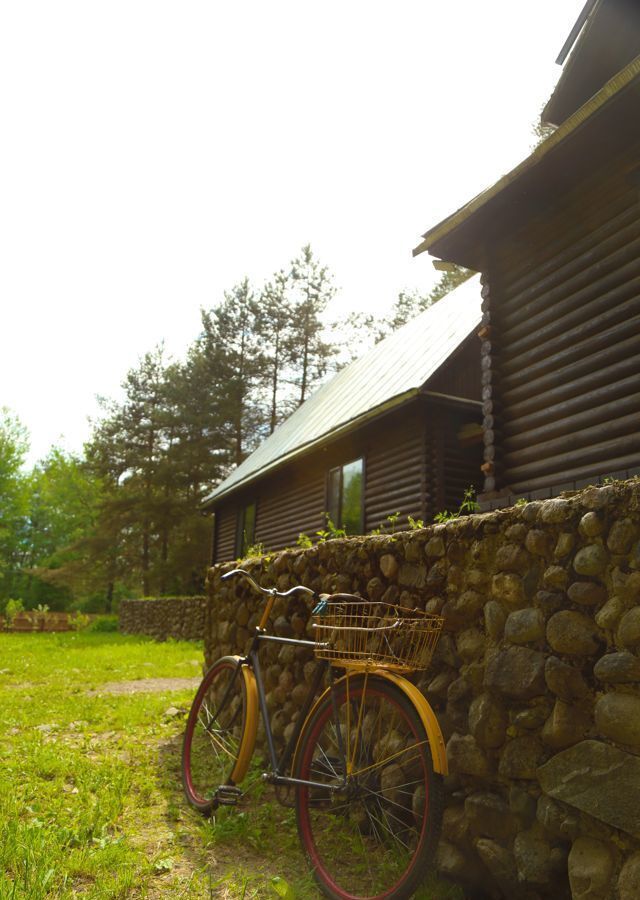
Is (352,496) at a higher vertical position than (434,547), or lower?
higher

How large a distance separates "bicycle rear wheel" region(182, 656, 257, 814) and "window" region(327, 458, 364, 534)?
7.10 m

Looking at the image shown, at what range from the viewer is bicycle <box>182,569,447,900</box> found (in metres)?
2.79

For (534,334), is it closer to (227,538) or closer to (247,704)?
(247,704)

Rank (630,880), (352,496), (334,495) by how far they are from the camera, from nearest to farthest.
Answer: (630,880), (352,496), (334,495)

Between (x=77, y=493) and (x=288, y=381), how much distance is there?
795 inches

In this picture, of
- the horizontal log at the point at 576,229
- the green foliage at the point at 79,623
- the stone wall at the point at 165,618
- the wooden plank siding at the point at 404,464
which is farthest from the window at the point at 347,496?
the green foliage at the point at 79,623

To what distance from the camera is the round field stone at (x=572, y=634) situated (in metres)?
2.54

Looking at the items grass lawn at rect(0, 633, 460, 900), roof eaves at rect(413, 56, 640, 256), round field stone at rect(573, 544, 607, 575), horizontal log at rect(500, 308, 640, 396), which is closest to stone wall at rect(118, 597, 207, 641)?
grass lawn at rect(0, 633, 460, 900)

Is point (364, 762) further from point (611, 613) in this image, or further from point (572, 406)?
point (572, 406)

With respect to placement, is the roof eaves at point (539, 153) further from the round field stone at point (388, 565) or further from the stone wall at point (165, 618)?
the stone wall at point (165, 618)

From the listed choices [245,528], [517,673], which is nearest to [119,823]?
[517,673]

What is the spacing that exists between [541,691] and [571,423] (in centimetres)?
362

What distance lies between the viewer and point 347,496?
40.3 ft

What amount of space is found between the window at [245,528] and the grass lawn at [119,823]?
1027 centimetres
